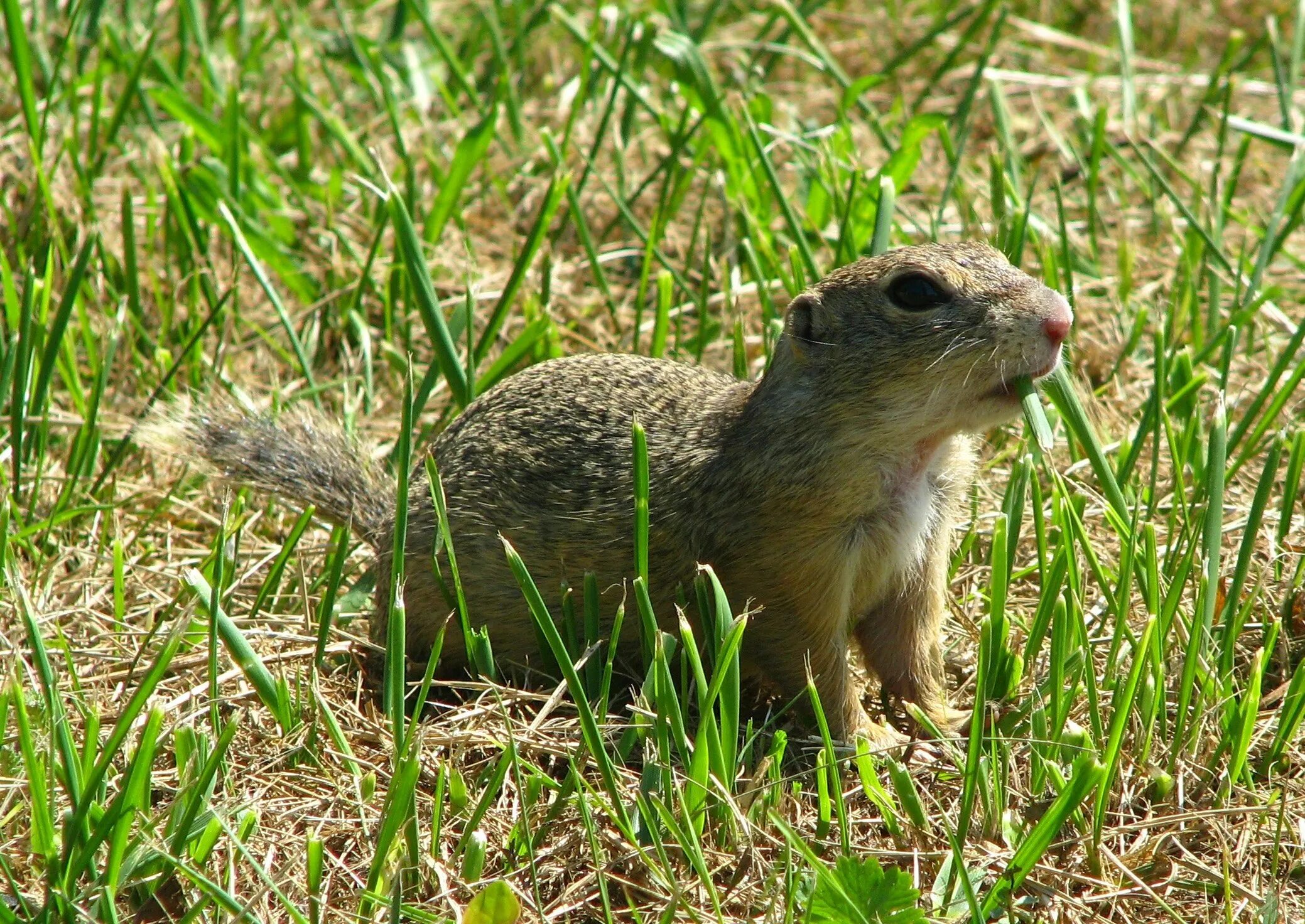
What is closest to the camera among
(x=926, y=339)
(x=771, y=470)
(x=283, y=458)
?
(x=926, y=339)

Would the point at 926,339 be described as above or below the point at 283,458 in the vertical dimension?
above

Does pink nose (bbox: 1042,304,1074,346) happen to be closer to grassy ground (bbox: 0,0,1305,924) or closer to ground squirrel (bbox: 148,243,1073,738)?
ground squirrel (bbox: 148,243,1073,738)

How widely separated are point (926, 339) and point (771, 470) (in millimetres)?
465

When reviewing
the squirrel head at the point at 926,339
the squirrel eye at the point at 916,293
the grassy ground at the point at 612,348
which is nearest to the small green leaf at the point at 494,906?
the grassy ground at the point at 612,348

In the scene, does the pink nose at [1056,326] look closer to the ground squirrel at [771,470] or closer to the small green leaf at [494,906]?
the ground squirrel at [771,470]

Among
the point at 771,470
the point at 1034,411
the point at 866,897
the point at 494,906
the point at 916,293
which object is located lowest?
the point at 494,906

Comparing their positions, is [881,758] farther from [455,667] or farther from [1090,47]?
[1090,47]

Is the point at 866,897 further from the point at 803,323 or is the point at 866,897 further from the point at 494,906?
the point at 803,323

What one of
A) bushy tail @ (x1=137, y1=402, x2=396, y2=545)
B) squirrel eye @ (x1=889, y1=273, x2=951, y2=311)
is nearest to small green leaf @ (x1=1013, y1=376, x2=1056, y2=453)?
squirrel eye @ (x1=889, y1=273, x2=951, y2=311)

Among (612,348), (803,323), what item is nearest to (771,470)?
(803,323)

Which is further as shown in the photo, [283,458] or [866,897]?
[283,458]

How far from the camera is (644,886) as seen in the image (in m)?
2.82

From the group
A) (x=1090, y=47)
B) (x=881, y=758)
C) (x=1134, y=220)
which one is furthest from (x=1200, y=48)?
(x=881, y=758)

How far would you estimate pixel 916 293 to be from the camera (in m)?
3.34
